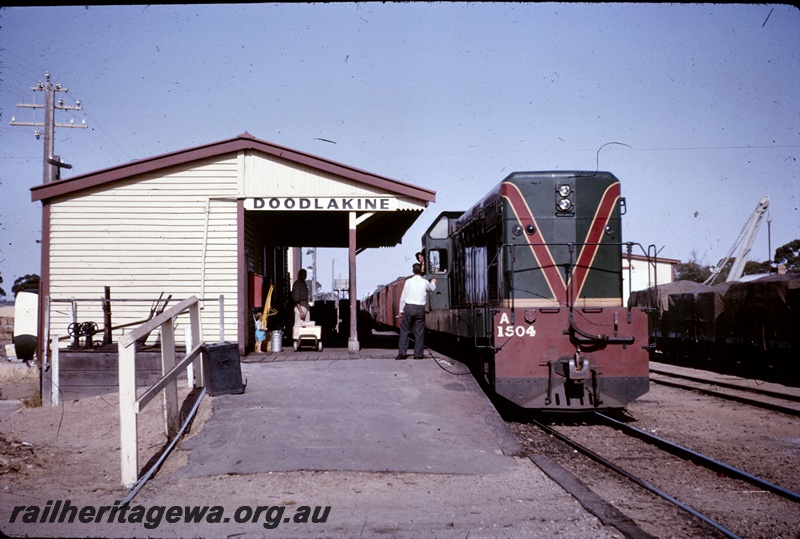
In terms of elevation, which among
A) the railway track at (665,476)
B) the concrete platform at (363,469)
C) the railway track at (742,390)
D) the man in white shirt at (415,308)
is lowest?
the railway track at (742,390)

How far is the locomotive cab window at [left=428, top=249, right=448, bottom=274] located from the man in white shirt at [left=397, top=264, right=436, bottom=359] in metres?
3.35

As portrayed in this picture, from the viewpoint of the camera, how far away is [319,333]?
45.6ft

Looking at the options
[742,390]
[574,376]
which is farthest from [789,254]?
[574,376]

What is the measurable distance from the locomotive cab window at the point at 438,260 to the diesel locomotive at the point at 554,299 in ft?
10.6

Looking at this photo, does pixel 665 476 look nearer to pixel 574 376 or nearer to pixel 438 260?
pixel 574 376

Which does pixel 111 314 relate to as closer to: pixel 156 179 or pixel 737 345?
pixel 156 179

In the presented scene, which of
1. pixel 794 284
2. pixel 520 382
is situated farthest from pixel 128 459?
pixel 794 284

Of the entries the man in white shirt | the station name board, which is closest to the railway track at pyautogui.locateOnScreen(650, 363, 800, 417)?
the man in white shirt

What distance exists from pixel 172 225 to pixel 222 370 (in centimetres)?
538

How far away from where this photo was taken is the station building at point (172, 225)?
13.0m

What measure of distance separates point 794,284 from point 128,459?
50.4ft

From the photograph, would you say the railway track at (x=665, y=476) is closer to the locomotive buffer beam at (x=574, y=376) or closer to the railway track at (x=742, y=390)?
the locomotive buffer beam at (x=574, y=376)

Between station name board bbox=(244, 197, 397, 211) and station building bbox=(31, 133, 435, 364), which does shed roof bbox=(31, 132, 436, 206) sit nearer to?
station building bbox=(31, 133, 435, 364)

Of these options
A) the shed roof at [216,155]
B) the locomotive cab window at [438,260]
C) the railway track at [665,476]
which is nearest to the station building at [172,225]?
the shed roof at [216,155]
